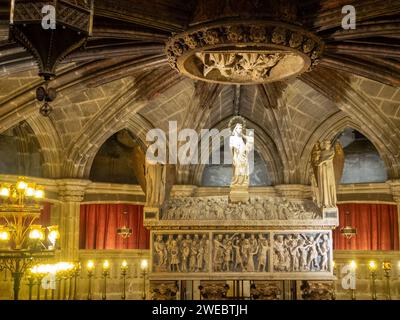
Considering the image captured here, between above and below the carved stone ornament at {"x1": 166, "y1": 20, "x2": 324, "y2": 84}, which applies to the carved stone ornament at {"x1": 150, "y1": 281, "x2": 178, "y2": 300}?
below

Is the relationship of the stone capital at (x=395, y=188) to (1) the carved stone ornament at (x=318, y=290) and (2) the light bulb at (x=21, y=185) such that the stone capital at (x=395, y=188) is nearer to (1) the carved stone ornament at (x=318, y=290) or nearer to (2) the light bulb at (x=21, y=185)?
(1) the carved stone ornament at (x=318, y=290)

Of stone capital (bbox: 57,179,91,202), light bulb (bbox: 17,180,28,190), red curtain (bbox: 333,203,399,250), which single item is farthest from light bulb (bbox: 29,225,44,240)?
red curtain (bbox: 333,203,399,250)

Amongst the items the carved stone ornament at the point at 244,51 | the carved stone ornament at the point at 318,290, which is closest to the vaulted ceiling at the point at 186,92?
the carved stone ornament at the point at 244,51

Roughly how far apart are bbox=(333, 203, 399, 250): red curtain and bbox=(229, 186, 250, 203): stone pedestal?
4022mm

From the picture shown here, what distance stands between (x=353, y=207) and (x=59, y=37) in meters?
10.5

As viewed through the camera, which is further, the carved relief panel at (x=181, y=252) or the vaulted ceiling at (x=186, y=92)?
the carved relief panel at (x=181, y=252)

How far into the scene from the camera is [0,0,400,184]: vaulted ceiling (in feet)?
27.2

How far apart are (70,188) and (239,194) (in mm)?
4061

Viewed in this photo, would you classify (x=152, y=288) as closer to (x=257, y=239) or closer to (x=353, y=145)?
(x=257, y=239)

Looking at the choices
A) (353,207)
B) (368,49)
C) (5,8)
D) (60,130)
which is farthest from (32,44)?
(353,207)

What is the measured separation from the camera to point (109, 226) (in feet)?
46.0

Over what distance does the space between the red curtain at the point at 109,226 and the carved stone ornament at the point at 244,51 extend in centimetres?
558

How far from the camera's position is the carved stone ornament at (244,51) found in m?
7.56

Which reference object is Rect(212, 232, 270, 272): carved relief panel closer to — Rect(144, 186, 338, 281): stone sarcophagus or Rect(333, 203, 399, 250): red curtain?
Rect(144, 186, 338, 281): stone sarcophagus
